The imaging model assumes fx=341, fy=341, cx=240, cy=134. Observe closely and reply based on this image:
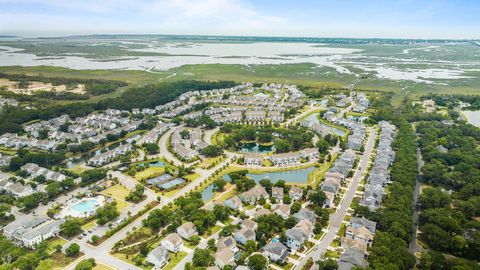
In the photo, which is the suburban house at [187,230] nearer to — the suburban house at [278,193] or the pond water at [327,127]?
the suburban house at [278,193]

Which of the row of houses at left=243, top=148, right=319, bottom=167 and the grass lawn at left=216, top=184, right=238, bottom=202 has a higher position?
the row of houses at left=243, top=148, right=319, bottom=167

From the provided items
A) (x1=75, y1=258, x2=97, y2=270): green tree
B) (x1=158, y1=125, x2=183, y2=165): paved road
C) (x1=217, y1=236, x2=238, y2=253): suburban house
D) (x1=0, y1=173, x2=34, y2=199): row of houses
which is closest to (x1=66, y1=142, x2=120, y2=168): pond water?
(x1=158, y1=125, x2=183, y2=165): paved road

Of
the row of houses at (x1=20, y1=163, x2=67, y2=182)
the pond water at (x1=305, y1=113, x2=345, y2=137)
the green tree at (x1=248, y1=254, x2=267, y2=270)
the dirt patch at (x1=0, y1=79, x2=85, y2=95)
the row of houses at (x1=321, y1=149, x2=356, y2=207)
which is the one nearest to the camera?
the green tree at (x1=248, y1=254, x2=267, y2=270)

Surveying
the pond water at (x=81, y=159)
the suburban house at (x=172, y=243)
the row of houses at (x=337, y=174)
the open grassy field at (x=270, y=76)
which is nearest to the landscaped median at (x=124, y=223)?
the suburban house at (x=172, y=243)

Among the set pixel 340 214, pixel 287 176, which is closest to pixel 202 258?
pixel 340 214

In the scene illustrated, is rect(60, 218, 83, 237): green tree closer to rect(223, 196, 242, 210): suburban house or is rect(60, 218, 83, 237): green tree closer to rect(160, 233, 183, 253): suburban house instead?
rect(160, 233, 183, 253): suburban house

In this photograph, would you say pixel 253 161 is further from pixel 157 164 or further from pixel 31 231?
pixel 31 231
